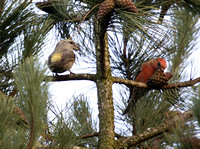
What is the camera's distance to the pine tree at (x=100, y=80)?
1.08 metres

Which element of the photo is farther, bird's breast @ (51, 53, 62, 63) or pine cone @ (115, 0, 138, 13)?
bird's breast @ (51, 53, 62, 63)

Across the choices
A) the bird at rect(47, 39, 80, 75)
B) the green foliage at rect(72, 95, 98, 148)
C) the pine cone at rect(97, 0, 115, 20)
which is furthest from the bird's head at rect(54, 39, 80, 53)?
the pine cone at rect(97, 0, 115, 20)

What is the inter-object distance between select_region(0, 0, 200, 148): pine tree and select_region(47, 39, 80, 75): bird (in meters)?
0.11

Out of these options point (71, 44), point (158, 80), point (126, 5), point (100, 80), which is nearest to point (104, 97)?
point (100, 80)

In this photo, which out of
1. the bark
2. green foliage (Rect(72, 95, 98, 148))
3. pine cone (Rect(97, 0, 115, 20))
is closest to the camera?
pine cone (Rect(97, 0, 115, 20))

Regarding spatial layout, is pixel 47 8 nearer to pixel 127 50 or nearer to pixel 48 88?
pixel 127 50

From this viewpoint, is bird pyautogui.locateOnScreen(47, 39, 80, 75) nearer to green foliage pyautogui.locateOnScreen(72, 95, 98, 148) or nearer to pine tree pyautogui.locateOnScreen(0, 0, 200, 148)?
pine tree pyautogui.locateOnScreen(0, 0, 200, 148)

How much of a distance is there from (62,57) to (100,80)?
96 centimetres

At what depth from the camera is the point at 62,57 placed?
305 cm

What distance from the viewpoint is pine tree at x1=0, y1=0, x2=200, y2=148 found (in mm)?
1085

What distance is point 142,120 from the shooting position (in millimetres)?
2414

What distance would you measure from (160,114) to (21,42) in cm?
133

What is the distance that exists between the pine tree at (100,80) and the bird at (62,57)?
0.36 feet

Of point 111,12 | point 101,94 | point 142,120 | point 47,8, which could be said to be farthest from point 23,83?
point 47,8
